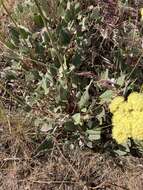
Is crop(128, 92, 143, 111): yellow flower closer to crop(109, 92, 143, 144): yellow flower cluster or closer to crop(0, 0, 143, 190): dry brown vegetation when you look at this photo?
crop(109, 92, 143, 144): yellow flower cluster

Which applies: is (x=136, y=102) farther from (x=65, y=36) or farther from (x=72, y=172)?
(x=65, y=36)

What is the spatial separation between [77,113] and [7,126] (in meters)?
0.47

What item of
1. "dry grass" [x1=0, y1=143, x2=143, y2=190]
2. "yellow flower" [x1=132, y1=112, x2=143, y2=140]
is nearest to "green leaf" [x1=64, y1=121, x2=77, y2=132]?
"dry grass" [x1=0, y1=143, x2=143, y2=190]

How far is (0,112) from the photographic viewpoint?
2.88m

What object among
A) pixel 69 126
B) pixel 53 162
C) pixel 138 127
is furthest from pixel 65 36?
pixel 138 127

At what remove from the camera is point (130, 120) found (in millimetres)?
2033

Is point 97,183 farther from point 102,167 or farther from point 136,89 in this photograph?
point 136,89

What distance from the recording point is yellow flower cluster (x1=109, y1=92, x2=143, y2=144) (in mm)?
1969

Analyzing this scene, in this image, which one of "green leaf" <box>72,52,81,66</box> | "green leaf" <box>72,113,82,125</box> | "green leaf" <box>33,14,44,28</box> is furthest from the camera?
"green leaf" <box>33,14,44,28</box>

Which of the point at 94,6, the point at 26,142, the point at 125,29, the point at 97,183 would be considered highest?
the point at 94,6

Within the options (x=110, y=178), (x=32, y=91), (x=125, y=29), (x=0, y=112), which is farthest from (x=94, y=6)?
(x=110, y=178)

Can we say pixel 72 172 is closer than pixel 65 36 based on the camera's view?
Yes

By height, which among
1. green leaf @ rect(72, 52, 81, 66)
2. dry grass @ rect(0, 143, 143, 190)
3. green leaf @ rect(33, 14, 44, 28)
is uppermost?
green leaf @ rect(33, 14, 44, 28)

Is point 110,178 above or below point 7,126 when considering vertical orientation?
below
